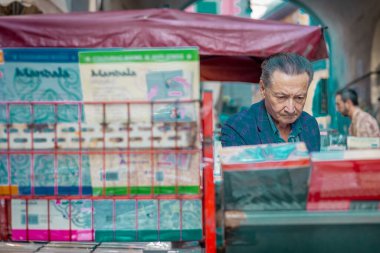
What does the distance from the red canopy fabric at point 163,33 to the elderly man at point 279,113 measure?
188cm

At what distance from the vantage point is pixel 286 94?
1.85m

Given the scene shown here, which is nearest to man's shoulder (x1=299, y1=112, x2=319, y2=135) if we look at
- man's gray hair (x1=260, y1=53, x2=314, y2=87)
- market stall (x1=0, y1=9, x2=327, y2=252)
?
man's gray hair (x1=260, y1=53, x2=314, y2=87)

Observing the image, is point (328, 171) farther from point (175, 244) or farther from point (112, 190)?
point (112, 190)

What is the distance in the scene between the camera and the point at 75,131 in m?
1.77

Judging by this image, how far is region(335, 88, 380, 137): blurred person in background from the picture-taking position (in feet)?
17.7

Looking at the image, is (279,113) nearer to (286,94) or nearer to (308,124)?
(286,94)

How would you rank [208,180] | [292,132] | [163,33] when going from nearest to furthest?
[208,180] < [292,132] < [163,33]

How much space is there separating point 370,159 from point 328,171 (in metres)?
0.13

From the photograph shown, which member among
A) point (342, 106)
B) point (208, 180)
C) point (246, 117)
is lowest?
point (208, 180)

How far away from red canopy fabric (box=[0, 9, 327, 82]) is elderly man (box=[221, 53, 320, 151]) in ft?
6.16

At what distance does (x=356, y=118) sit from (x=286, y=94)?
408 centimetres

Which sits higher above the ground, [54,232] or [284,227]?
[284,227]

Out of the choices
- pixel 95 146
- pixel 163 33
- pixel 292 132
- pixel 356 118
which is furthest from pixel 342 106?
pixel 95 146

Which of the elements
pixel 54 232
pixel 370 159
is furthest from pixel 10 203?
pixel 370 159
